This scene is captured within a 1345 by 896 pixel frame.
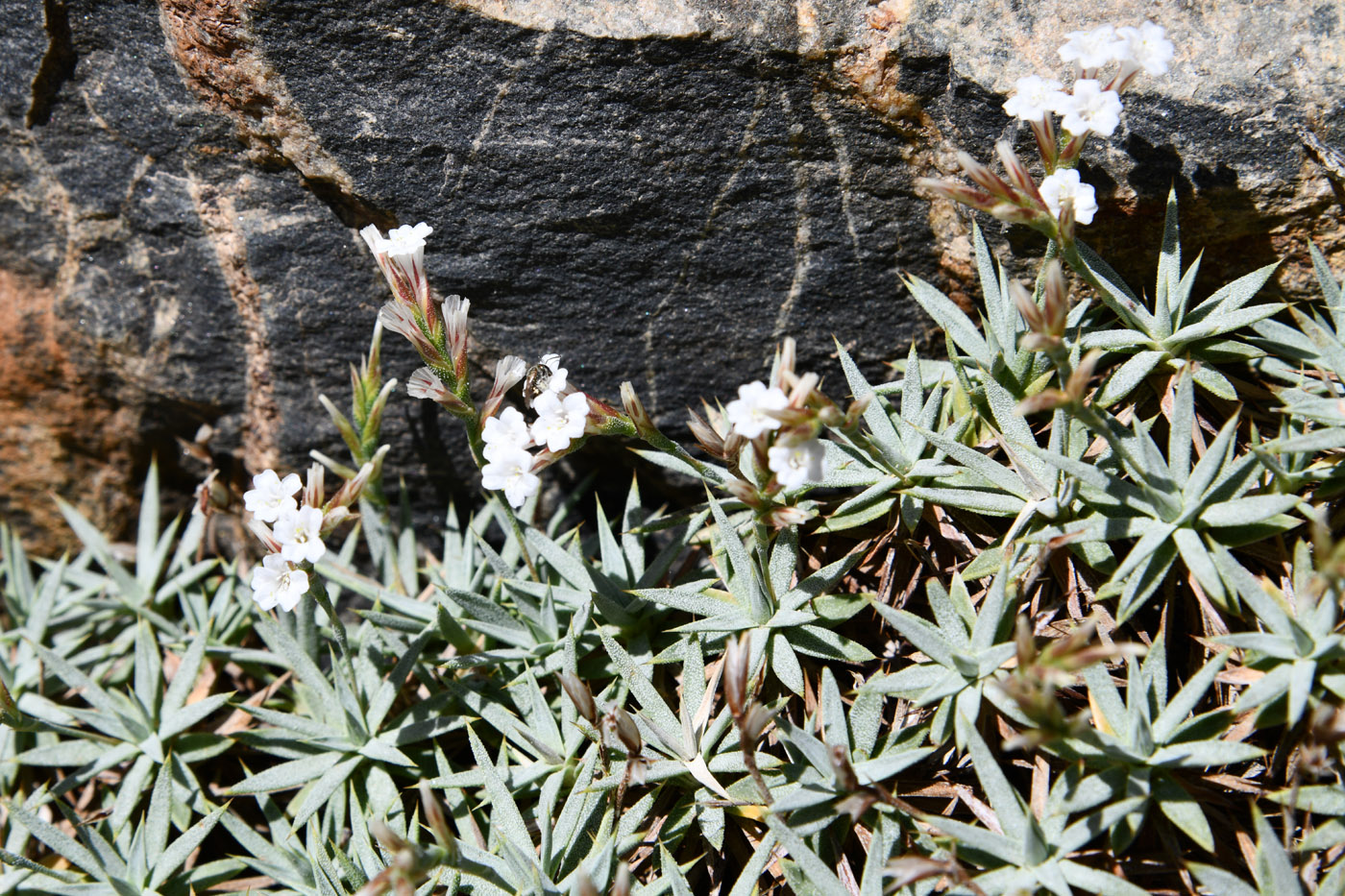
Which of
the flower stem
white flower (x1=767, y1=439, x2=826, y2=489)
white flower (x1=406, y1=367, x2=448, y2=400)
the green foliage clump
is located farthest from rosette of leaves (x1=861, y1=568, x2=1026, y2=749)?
the flower stem

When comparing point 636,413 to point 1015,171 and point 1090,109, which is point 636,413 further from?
point 1090,109

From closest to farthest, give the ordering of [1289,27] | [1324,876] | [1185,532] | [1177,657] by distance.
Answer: [1324,876] < [1185,532] < [1177,657] < [1289,27]

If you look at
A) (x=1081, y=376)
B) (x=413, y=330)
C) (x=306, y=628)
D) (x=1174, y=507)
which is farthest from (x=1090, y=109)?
(x=306, y=628)

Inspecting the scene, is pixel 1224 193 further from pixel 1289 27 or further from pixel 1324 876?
pixel 1324 876

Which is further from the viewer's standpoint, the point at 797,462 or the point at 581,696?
the point at 581,696

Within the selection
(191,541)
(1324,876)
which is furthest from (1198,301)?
(191,541)

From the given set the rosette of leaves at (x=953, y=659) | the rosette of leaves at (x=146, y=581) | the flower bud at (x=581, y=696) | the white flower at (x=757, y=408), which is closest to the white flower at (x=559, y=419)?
the white flower at (x=757, y=408)

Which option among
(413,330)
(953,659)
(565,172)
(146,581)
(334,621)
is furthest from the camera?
(146,581)
